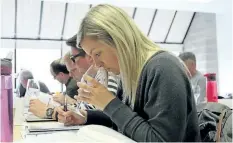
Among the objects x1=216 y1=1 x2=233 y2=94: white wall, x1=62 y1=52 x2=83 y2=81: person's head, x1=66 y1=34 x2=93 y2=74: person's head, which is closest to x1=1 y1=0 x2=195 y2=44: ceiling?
x1=216 y1=1 x2=233 y2=94: white wall

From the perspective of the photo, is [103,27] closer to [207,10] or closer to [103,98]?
[103,98]

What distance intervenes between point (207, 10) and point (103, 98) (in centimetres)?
531

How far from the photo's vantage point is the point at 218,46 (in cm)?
586

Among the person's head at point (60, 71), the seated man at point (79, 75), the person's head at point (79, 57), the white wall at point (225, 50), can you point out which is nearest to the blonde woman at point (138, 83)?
the seated man at point (79, 75)

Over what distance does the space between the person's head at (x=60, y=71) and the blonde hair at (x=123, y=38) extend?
181 cm

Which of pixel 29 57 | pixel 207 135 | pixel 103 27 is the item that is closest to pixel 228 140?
pixel 207 135

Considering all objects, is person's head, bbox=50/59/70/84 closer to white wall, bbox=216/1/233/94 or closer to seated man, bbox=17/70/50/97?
seated man, bbox=17/70/50/97

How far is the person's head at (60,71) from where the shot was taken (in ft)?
8.70

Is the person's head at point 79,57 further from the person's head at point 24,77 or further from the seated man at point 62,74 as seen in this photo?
the person's head at point 24,77

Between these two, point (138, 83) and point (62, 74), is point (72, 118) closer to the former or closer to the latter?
point (138, 83)

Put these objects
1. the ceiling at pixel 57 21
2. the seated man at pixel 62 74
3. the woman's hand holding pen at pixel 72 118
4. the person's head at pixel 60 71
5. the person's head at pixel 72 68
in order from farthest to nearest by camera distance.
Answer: the ceiling at pixel 57 21 < the person's head at pixel 60 71 < the seated man at pixel 62 74 < the person's head at pixel 72 68 < the woman's hand holding pen at pixel 72 118

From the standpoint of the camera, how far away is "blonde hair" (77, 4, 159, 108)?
84cm

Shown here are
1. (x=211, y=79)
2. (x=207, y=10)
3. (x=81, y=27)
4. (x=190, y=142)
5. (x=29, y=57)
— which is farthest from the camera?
(x=29, y=57)

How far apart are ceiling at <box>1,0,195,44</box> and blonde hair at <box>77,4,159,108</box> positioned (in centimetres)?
529
